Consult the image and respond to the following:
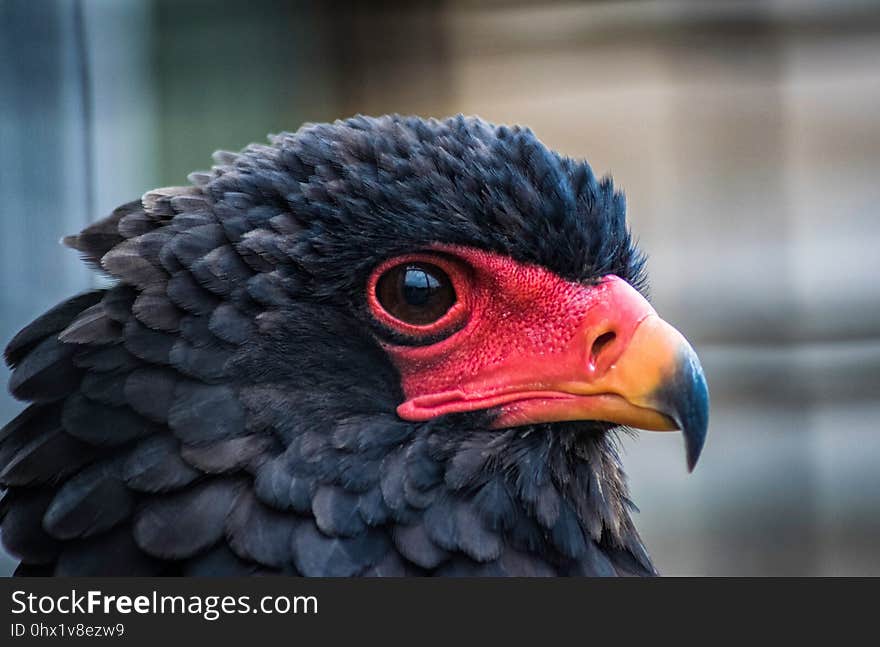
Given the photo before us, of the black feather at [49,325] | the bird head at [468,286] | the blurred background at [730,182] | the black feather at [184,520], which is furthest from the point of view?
the blurred background at [730,182]

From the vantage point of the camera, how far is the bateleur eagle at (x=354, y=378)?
6.36ft

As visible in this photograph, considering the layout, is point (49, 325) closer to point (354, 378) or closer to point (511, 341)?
point (354, 378)

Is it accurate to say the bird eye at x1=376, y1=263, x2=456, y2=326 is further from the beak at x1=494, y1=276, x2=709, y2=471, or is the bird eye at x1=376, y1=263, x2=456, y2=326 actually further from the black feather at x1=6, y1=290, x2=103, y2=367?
the black feather at x1=6, y1=290, x2=103, y2=367

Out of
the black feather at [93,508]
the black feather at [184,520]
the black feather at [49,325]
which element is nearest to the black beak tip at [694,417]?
the black feather at [184,520]

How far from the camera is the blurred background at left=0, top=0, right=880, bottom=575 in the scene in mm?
6430

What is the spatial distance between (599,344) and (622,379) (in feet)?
0.39

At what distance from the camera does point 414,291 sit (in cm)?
211

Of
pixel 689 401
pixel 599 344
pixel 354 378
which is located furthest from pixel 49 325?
pixel 689 401

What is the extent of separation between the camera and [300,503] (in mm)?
1918

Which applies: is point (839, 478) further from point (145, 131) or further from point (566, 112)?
point (145, 131)

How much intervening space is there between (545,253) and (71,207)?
8.84ft

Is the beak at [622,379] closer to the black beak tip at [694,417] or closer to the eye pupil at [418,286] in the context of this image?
the black beak tip at [694,417]

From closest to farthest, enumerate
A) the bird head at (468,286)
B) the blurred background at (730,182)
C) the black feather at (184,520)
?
the black feather at (184,520), the bird head at (468,286), the blurred background at (730,182)

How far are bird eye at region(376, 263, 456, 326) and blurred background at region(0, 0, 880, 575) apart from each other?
4.33 meters
